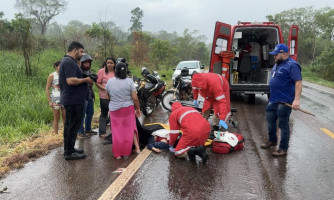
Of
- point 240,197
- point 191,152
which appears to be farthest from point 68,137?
point 240,197

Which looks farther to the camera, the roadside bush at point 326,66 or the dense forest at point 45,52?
the roadside bush at point 326,66

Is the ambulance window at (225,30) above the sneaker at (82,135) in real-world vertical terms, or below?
above

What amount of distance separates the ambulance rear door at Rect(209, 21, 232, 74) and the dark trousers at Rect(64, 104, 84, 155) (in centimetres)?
503

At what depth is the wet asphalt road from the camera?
10.7 feet

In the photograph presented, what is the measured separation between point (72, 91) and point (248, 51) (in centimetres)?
794

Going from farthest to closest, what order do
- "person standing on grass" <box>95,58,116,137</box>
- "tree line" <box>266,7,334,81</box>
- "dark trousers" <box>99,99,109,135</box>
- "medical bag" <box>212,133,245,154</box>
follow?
"tree line" <box>266,7,334,81</box> → "dark trousers" <box>99,99,109,135</box> → "person standing on grass" <box>95,58,116,137</box> → "medical bag" <box>212,133,245,154</box>

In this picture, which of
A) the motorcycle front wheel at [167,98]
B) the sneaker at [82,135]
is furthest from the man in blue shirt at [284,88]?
the motorcycle front wheel at [167,98]

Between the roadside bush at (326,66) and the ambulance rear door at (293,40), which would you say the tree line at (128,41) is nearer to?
the roadside bush at (326,66)

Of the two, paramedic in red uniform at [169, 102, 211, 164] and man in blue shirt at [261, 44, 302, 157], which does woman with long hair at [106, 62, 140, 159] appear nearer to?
paramedic in red uniform at [169, 102, 211, 164]

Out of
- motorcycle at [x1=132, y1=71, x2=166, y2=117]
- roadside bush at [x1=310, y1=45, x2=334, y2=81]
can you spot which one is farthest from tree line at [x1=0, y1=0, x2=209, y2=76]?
roadside bush at [x1=310, y1=45, x2=334, y2=81]

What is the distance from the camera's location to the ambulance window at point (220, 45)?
8234 mm

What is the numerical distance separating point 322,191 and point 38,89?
8.25 m

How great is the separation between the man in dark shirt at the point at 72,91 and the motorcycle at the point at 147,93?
10.3ft

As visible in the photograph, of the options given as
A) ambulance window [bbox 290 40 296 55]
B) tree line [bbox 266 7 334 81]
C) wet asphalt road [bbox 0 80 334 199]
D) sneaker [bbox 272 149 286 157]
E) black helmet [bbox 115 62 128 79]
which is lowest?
wet asphalt road [bbox 0 80 334 199]
